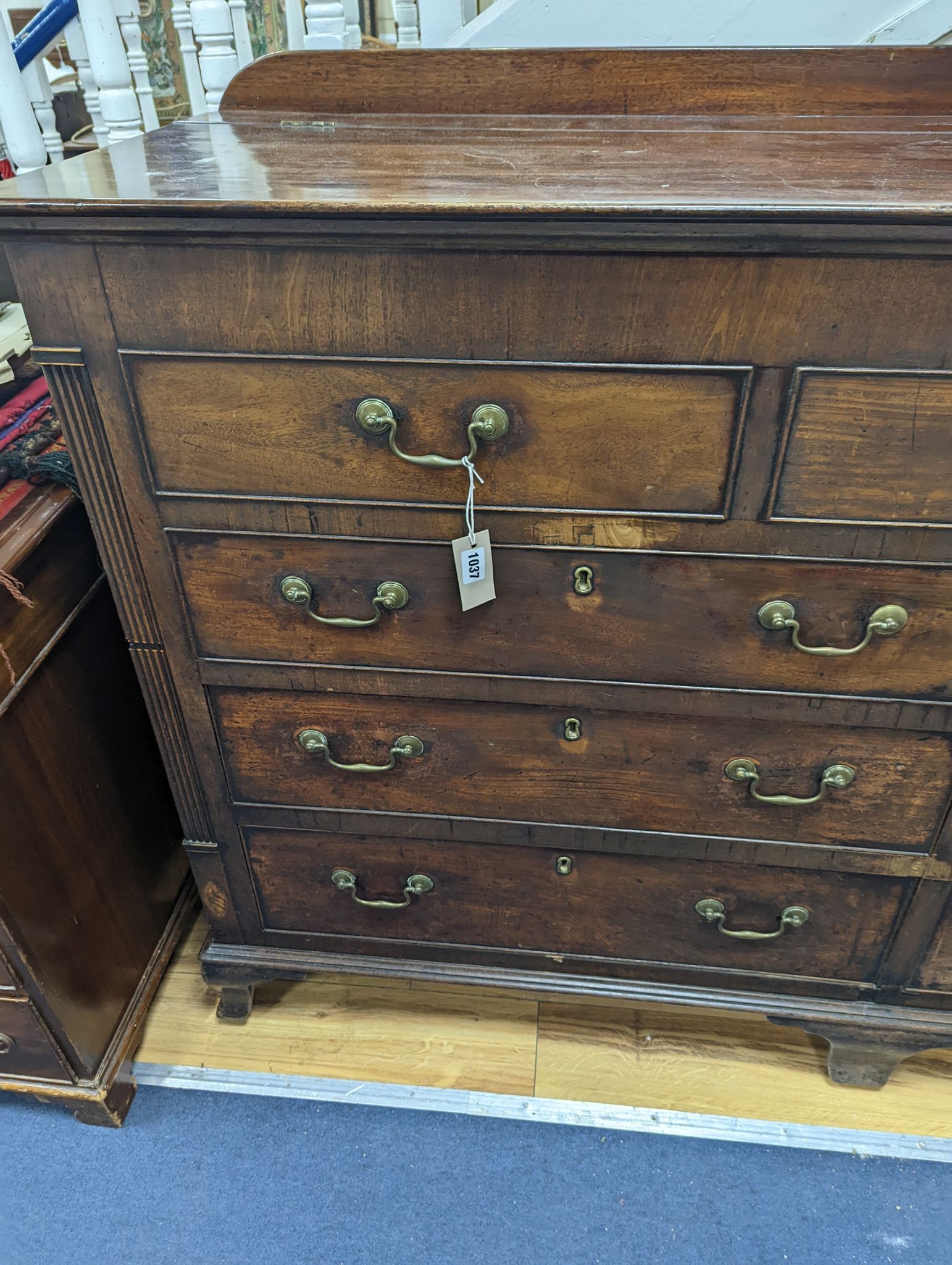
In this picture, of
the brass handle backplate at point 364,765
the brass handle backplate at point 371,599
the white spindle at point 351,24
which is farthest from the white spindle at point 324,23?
the brass handle backplate at point 364,765

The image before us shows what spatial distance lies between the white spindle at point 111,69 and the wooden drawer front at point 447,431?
0.59 m

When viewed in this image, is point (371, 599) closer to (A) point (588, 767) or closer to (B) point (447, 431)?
(B) point (447, 431)

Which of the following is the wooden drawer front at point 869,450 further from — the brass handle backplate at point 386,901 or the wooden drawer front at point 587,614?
the brass handle backplate at point 386,901

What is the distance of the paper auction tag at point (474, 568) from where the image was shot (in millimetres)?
793

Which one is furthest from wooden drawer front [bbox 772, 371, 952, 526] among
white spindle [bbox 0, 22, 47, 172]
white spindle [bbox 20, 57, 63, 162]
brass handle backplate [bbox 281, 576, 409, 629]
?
white spindle [bbox 20, 57, 63, 162]

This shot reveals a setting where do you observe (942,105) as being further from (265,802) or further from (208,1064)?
(208,1064)

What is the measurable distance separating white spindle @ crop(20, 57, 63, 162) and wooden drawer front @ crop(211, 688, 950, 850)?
109 cm

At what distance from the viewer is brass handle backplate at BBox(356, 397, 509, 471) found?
735 millimetres

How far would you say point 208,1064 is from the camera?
3.95ft

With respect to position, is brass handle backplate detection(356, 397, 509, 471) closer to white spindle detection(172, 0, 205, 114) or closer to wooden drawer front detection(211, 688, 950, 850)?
wooden drawer front detection(211, 688, 950, 850)

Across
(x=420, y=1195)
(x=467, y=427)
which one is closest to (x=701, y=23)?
(x=467, y=427)

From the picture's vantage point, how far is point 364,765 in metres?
0.98

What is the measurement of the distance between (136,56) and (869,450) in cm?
124

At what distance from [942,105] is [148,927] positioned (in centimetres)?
148
